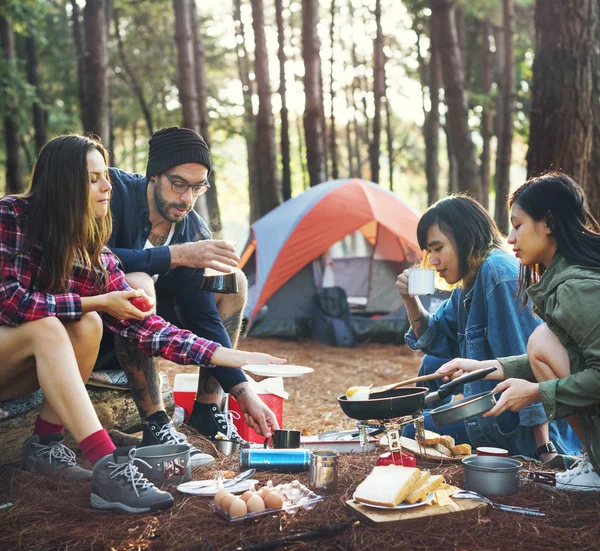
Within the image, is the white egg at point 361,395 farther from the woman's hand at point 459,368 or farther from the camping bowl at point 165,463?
the camping bowl at point 165,463

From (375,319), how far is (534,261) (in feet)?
19.0

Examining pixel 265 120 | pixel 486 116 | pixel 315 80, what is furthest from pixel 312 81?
pixel 486 116

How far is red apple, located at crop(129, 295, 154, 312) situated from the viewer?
2762mm

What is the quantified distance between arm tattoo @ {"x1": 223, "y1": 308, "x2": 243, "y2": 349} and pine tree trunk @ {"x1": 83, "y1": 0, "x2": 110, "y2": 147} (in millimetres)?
4412

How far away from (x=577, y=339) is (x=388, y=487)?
2.71 feet

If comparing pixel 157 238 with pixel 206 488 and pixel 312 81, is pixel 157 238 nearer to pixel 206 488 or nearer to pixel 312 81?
pixel 206 488

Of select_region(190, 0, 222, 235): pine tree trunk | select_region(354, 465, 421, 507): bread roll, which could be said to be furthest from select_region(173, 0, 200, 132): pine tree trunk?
select_region(354, 465, 421, 507): bread roll

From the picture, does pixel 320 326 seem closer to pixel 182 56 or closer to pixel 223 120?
pixel 182 56

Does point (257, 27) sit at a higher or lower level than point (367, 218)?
higher

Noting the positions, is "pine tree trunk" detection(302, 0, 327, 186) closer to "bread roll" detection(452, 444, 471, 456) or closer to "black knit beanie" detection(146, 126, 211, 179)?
"black knit beanie" detection(146, 126, 211, 179)

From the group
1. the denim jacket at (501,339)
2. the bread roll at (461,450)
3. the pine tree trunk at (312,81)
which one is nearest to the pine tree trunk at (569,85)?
the denim jacket at (501,339)

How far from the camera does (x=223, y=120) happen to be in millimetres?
16438

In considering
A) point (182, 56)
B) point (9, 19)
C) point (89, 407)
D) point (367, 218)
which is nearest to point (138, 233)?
point (89, 407)

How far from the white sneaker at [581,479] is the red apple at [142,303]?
1.73 metres
